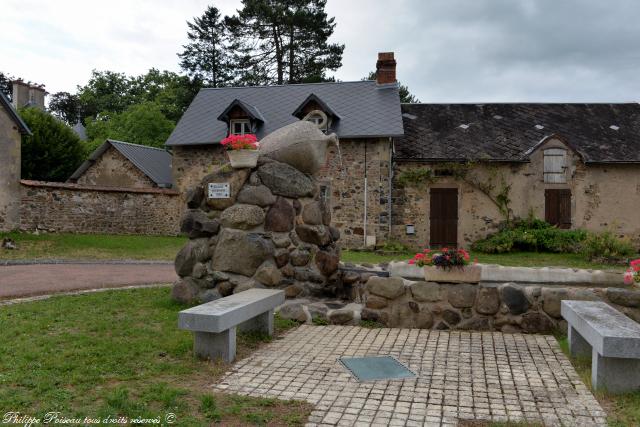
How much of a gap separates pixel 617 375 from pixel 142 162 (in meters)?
21.6

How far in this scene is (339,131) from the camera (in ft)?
60.1

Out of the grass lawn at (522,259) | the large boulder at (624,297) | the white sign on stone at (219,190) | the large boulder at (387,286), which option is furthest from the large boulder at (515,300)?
the grass lawn at (522,259)

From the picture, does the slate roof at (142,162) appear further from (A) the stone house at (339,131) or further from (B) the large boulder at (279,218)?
(B) the large boulder at (279,218)

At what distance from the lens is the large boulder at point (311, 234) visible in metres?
7.53

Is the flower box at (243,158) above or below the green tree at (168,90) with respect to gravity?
below

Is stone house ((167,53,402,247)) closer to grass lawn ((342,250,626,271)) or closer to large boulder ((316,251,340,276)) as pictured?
grass lawn ((342,250,626,271))

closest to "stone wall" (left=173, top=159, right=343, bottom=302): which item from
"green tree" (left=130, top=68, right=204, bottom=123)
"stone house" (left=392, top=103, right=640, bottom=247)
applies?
"stone house" (left=392, top=103, right=640, bottom=247)

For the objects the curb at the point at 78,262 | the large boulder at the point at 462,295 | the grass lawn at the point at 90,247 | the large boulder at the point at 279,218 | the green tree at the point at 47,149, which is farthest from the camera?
the green tree at the point at 47,149

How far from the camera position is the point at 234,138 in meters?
7.36

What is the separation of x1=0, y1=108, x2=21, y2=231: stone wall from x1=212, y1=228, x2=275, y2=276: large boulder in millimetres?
12636

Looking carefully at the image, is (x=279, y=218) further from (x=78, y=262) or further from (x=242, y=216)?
(x=78, y=262)

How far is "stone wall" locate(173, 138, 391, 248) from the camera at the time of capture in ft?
59.5

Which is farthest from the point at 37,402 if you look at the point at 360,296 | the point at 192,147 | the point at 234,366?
the point at 192,147

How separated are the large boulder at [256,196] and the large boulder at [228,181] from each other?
0.10 m
